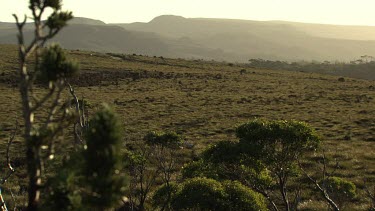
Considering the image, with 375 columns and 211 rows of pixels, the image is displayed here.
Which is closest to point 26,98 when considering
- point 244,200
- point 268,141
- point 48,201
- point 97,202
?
point 48,201

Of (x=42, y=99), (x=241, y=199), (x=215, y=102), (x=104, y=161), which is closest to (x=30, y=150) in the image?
(x=42, y=99)

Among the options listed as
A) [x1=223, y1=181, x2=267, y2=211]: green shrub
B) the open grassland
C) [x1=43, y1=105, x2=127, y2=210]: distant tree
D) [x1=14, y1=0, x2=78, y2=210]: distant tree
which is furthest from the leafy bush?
[x1=43, y1=105, x2=127, y2=210]: distant tree

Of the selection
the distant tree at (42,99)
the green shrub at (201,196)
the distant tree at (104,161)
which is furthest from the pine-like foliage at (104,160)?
the green shrub at (201,196)

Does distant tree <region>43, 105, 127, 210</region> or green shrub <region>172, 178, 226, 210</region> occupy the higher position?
distant tree <region>43, 105, 127, 210</region>

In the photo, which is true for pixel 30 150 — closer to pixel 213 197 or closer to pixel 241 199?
pixel 213 197

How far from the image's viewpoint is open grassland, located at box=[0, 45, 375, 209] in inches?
1398

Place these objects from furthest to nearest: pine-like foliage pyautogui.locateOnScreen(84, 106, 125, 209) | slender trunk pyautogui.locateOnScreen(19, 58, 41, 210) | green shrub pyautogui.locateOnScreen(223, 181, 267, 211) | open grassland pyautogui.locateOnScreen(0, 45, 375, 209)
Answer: open grassland pyautogui.locateOnScreen(0, 45, 375, 209) < green shrub pyautogui.locateOnScreen(223, 181, 267, 211) < slender trunk pyautogui.locateOnScreen(19, 58, 41, 210) < pine-like foliage pyautogui.locateOnScreen(84, 106, 125, 209)

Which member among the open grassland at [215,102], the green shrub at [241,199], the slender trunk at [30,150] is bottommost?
the open grassland at [215,102]

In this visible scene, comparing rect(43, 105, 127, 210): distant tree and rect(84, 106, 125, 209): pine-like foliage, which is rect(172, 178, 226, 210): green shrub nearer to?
rect(43, 105, 127, 210): distant tree

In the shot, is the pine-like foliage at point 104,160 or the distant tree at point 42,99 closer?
the pine-like foliage at point 104,160

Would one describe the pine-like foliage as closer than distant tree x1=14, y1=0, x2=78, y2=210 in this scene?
Yes

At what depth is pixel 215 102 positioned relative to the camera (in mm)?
58562

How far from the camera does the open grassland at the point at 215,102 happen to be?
35.5 m

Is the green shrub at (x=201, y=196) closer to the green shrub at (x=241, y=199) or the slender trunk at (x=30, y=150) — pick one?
the green shrub at (x=241, y=199)
